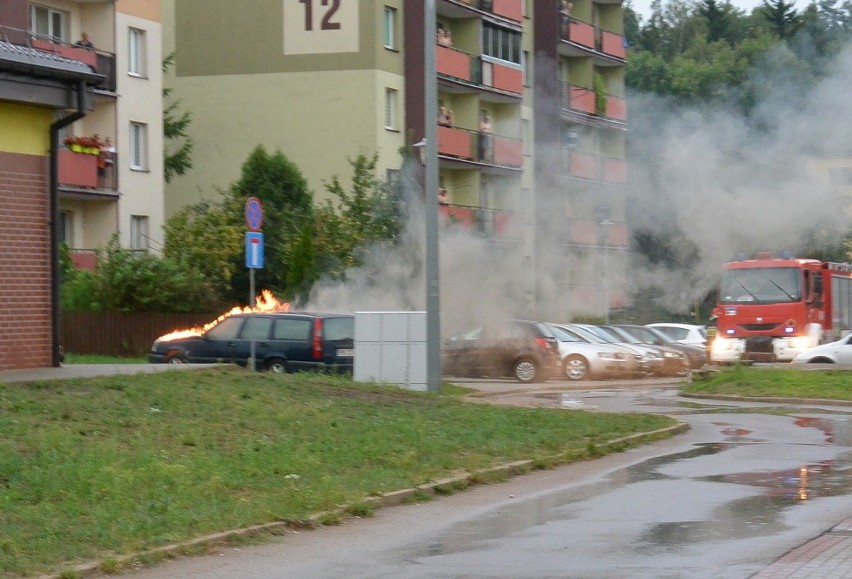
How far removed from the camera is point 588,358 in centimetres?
3238

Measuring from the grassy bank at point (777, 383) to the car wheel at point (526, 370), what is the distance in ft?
14.3

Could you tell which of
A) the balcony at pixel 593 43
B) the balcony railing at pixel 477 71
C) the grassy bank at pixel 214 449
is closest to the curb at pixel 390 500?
the grassy bank at pixel 214 449

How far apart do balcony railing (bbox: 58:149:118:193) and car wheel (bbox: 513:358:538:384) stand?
12122mm

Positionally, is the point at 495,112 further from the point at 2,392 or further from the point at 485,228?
the point at 2,392

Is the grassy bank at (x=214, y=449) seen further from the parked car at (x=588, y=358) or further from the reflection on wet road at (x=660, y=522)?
the parked car at (x=588, y=358)

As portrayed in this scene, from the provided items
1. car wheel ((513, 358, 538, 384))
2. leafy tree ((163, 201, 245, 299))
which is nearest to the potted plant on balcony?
leafy tree ((163, 201, 245, 299))

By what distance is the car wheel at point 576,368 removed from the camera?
32281mm

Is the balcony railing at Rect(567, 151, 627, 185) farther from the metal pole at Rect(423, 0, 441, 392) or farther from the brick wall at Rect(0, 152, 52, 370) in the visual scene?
the brick wall at Rect(0, 152, 52, 370)

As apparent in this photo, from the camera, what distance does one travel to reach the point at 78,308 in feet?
111

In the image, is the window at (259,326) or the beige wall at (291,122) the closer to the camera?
the window at (259,326)

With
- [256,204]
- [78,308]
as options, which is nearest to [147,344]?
[78,308]

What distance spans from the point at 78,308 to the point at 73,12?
835cm

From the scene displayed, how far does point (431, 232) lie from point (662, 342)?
1802cm

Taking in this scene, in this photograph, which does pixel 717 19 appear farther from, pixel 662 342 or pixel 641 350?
pixel 641 350
